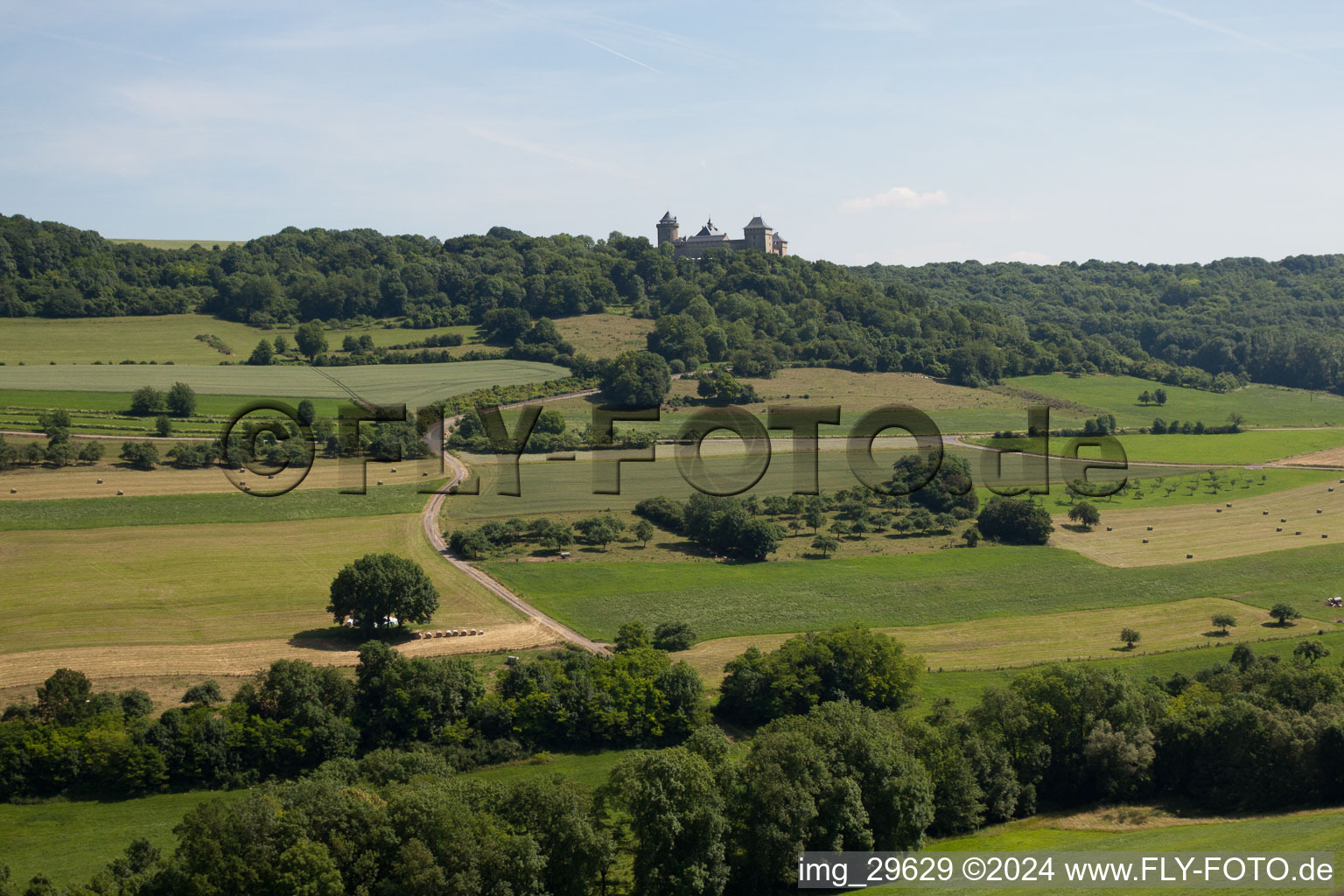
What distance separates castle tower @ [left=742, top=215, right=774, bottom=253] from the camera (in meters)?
141

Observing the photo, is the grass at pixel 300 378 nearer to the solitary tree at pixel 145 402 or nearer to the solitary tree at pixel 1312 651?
the solitary tree at pixel 145 402

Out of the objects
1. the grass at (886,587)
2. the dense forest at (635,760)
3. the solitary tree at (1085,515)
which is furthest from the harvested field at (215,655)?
the solitary tree at (1085,515)

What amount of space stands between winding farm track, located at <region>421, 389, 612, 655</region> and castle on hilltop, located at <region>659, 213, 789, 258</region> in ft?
262

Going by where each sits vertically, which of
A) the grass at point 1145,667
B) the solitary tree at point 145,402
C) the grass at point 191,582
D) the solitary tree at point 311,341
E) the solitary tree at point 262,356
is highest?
the solitary tree at point 311,341

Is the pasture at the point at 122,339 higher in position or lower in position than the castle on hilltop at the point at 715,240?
lower

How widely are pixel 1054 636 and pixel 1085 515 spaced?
17484mm

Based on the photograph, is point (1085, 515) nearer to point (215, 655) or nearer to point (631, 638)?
point (631, 638)

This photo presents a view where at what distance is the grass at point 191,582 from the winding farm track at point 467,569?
60 centimetres

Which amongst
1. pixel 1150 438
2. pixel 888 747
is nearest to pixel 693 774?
pixel 888 747

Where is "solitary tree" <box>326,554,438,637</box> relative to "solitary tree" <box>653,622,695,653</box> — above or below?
above

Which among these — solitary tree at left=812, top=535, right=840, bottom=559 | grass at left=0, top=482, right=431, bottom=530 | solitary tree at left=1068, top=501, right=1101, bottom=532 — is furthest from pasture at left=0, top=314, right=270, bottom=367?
solitary tree at left=1068, top=501, right=1101, bottom=532

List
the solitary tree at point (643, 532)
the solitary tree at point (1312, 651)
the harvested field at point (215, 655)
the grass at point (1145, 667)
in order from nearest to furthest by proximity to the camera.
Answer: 1. the harvested field at point (215, 655)
2. the grass at point (1145, 667)
3. the solitary tree at point (1312, 651)
4. the solitary tree at point (643, 532)

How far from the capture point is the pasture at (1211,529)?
52.3m

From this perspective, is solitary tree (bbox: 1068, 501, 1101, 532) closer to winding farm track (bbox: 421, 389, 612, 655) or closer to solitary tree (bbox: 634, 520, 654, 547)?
solitary tree (bbox: 634, 520, 654, 547)
